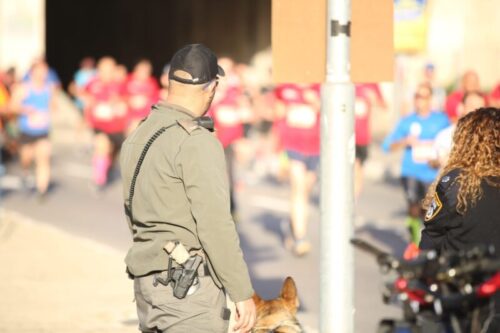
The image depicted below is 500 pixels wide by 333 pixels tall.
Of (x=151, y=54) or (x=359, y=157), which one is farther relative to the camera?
(x=151, y=54)

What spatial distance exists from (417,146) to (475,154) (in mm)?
6699

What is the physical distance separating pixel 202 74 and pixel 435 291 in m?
1.27

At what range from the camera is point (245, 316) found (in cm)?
454

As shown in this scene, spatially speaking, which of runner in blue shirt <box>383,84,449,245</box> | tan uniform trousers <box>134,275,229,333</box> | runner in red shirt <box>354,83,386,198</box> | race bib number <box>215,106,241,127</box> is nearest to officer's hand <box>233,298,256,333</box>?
A: tan uniform trousers <box>134,275,229,333</box>

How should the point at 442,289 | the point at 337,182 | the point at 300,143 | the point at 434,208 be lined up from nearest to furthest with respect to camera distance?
1. the point at 442,289
2. the point at 434,208
3. the point at 337,182
4. the point at 300,143

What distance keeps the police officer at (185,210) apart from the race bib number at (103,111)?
14130 mm

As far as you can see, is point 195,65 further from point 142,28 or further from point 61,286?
point 142,28

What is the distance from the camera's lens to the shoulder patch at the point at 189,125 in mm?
4535

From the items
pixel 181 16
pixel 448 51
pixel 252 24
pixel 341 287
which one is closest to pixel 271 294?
pixel 341 287

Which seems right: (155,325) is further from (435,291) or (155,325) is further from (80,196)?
(80,196)

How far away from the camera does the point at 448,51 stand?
3606 centimetres

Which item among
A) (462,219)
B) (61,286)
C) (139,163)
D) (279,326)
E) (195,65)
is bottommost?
(61,286)

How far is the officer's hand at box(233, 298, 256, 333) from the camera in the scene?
4.54 metres

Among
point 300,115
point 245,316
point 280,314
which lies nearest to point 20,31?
point 300,115
